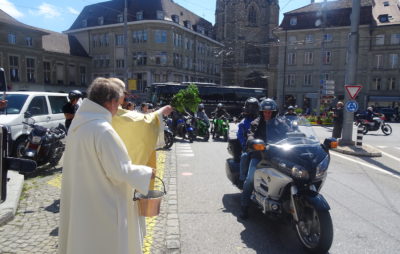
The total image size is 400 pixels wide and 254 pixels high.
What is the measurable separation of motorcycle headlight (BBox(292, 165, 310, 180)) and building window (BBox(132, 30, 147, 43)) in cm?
4866

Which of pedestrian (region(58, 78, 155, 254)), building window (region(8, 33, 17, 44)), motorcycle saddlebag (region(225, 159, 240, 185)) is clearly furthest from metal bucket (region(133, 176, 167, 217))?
building window (region(8, 33, 17, 44))

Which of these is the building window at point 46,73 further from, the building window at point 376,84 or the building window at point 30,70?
the building window at point 376,84

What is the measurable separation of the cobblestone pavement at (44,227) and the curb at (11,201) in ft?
0.27

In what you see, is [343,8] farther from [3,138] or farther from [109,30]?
[3,138]

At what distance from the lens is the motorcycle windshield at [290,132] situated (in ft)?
13.5

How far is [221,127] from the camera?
47.6 ft

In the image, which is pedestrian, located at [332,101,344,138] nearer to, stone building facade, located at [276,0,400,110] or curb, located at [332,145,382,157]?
curb, located at [332,145,382,157]

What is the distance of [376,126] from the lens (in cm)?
1831

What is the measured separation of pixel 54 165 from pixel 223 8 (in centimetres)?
6006

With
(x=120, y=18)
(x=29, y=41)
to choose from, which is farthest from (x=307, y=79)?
(x=29, y=41)

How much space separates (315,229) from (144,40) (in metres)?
49.1

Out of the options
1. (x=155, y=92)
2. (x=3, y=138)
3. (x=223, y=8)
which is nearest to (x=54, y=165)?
(x=3, y=138)

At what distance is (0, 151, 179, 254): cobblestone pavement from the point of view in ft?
12.0

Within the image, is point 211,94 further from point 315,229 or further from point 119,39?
point 315,229
